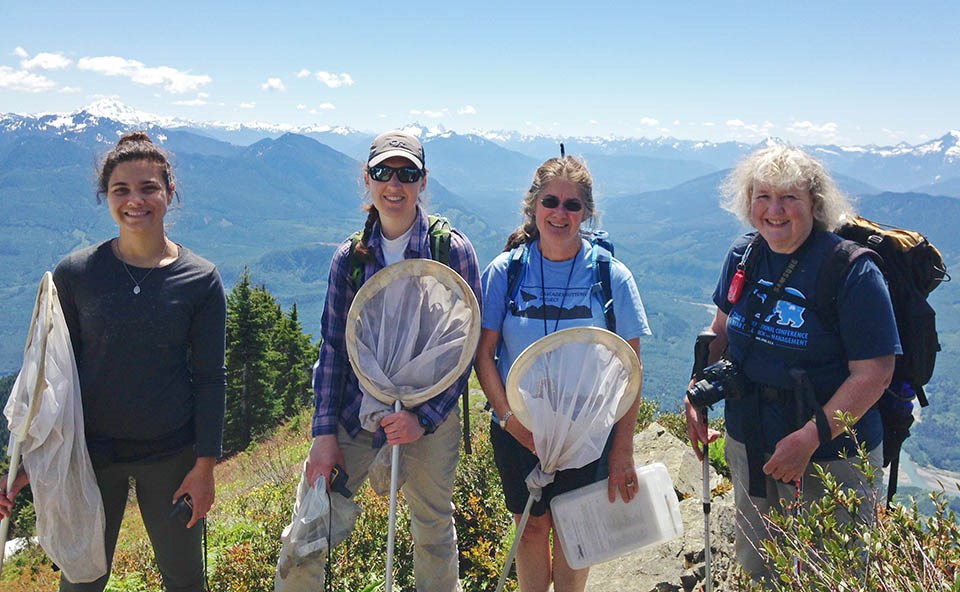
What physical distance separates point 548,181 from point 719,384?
1.42 meters

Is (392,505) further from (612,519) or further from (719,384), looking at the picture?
(719,384)

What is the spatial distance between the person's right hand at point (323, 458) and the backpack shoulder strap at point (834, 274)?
2.52 metres

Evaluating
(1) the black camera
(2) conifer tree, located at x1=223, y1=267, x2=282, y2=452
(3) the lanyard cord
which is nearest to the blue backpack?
(3) the lanyard cord

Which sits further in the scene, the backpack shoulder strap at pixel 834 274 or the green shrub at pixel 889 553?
the backpack shoulder strap at pixel 834 274

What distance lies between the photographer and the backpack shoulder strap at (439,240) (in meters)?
3.13

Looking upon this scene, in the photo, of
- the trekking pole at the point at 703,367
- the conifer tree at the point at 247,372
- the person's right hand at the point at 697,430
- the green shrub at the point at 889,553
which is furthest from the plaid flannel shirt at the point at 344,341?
the conifer tree at the point at 247,372

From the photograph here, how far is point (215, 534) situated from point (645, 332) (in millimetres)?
5061

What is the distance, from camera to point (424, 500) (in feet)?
10.9

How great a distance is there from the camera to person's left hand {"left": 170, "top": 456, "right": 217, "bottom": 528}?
3131 mm

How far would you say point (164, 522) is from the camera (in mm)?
3160

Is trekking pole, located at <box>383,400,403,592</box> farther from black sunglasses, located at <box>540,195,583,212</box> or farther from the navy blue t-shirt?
the navy blue t-shirt

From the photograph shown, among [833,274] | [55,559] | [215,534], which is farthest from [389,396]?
[215,534]

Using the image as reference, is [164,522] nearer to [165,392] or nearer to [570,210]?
[165,392]

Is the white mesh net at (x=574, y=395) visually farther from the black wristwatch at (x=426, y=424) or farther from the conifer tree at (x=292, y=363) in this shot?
the conifer tree at (x=292, y=363)
